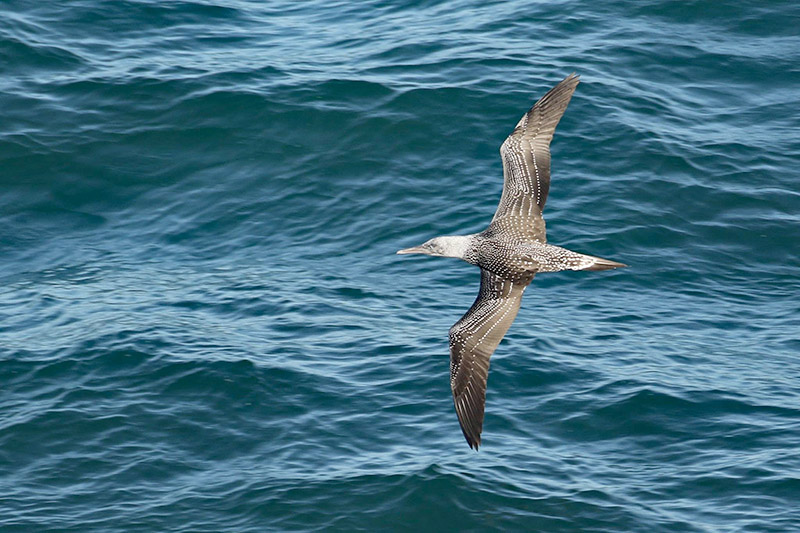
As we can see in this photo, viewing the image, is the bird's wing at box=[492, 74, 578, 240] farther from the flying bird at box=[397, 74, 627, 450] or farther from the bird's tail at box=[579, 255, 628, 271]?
the bird's tail at box=[579, 255, 628, 271]

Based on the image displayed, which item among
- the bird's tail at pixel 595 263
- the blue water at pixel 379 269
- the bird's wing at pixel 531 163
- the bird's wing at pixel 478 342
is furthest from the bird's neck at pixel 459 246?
the blue water at pixel 379 269

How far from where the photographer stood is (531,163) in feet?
36.7

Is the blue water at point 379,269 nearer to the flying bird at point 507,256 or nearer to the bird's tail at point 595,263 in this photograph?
the flying bird at point 507,256

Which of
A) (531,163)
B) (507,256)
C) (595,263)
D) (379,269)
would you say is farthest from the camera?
(379,269)

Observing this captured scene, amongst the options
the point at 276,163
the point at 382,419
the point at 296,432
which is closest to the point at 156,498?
the point at 296,432

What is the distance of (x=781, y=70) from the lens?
64.3ft

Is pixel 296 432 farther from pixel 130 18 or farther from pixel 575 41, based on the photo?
pixel 130 18

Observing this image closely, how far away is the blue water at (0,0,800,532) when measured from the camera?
11.5 metres

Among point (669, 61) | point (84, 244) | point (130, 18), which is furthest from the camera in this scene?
point (130, 18)

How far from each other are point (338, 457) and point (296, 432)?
70 cm

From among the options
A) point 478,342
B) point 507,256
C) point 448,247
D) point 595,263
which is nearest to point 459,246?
point 448,247

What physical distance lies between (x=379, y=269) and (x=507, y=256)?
4953 mm

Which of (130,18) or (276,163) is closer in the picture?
(276,163)

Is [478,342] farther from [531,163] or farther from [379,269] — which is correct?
[379,269]
